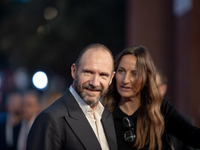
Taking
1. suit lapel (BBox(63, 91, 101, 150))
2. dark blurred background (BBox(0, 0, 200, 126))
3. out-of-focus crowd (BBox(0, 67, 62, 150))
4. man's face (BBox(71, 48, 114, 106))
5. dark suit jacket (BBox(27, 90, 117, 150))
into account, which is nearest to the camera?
dark suit jacket (BBox(27, 90, 117, 150))

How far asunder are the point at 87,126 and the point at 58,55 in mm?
14077

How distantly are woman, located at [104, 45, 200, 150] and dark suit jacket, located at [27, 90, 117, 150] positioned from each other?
536 millimetres

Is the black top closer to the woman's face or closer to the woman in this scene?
the woman

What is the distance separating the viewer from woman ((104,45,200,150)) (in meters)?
3.34

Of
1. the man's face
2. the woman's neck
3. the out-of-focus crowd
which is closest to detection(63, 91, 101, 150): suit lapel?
the man's face

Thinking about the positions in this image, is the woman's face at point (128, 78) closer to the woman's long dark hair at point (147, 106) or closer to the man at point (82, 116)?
the woman's long dark hair at point (147, 106)

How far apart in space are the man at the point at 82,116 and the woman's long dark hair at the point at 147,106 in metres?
0.44

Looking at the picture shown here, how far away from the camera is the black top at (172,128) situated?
335 cm

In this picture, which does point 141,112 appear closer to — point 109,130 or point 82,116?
point 109,130

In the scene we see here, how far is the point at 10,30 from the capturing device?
16.1m

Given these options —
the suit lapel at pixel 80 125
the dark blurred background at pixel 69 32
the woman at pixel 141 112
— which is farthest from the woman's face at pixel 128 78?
the dark blurred background at pixel 69 32

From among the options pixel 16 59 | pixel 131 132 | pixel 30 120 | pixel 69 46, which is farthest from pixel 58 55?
pixel 131 132

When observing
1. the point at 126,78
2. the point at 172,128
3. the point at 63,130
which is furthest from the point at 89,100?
the point at 172,128

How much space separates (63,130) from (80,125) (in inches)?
6.4
